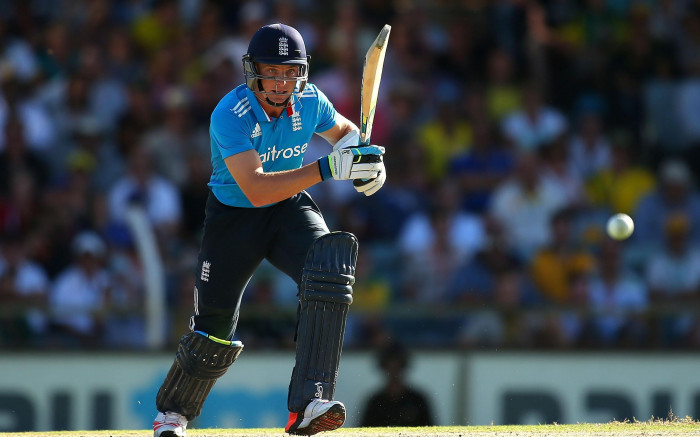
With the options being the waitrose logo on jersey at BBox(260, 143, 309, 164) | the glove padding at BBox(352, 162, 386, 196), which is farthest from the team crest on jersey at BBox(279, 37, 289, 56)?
the glove padding at BBox(352, 162, 386, 196)

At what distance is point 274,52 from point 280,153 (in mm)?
480

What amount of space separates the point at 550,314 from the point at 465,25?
405 centimetres

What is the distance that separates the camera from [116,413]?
7836 mm

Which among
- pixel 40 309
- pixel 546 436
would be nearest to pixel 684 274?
pixel 546 436

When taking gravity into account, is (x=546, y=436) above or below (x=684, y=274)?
below

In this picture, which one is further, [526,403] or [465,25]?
[465,25]

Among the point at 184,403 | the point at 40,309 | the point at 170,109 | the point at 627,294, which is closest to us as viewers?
the point at 184,403

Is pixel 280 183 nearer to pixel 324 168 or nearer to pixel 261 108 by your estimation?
pixel 324 168

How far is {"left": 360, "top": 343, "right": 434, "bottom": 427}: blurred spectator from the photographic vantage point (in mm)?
7496

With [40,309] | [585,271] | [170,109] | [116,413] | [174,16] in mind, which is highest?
[174,16]

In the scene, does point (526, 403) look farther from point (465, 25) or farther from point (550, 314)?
point (465, 25)

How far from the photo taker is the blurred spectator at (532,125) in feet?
32.7

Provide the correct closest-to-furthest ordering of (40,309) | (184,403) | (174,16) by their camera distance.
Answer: (184,403) → (40,309) → (174,16)

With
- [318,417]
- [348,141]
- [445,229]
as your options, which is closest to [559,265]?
[445,229]
